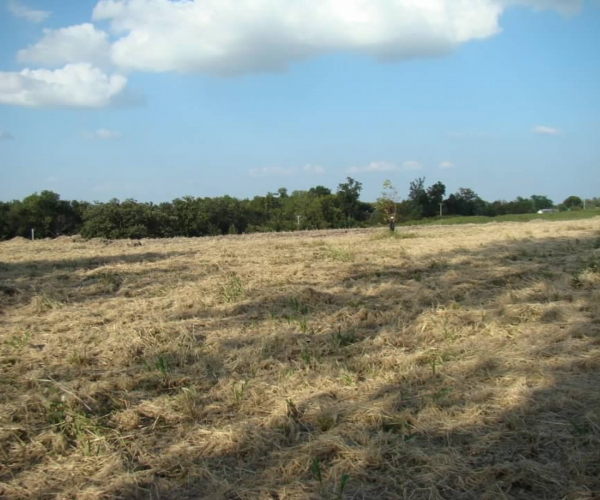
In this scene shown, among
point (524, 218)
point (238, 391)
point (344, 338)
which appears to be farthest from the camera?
point (524, 218)

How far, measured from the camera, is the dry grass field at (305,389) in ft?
8.24

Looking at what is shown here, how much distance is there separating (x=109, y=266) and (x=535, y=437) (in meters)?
7.29

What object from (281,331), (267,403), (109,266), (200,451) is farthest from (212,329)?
(109,266)

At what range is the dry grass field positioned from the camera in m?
2.51

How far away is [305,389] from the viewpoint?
351cm

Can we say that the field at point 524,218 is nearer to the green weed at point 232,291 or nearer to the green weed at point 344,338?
the green weed at point 232,291

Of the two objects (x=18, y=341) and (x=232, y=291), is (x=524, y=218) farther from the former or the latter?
(x=18, y=341)

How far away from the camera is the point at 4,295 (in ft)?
20.7

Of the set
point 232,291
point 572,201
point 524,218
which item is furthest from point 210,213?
point 572,201

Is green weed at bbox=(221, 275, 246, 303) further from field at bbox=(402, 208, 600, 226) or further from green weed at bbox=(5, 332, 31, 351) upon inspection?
field at bbox=(402, 208, 600, 226)

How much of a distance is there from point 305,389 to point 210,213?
36.0m

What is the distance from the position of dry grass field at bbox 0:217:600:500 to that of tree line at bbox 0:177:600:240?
13.9m

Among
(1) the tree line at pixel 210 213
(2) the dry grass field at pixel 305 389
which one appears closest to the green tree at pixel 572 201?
(1) the tree line at pixel 210 213

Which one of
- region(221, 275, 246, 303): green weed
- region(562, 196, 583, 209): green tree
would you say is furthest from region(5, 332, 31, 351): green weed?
region(562, 196, 583, 209): green tree
